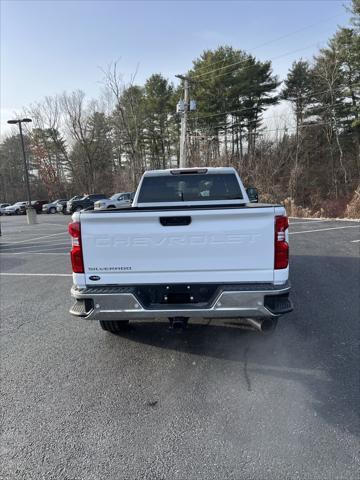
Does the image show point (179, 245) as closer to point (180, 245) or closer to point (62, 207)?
point (180, 245)

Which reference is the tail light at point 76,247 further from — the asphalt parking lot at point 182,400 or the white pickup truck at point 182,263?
the asphalt parking lot at point 182,400

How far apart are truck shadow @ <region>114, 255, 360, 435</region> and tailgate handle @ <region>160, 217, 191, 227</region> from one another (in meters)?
1.54

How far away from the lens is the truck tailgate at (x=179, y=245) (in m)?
2.84

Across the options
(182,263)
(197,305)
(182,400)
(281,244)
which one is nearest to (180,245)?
(182,263)

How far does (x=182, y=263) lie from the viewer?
2955 mm

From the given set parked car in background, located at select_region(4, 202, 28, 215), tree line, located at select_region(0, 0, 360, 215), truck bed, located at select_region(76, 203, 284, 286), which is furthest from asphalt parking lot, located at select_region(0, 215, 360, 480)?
parked car in background, located at select_region(4, 202, 28, 215)

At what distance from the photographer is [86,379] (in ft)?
10.5

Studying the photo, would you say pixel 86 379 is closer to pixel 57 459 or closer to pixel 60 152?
pixel 57 459

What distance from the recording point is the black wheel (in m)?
3.88

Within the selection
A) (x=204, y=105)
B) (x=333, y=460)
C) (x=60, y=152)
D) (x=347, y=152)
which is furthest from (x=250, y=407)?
(x=60, y=152)

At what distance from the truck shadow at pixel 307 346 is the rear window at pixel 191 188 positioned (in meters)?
1.84

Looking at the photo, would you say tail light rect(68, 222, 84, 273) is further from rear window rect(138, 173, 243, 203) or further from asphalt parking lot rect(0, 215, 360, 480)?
rear window rect(138, 173, 243, 203)

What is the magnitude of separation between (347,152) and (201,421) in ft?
115

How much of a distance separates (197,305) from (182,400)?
805 mm
